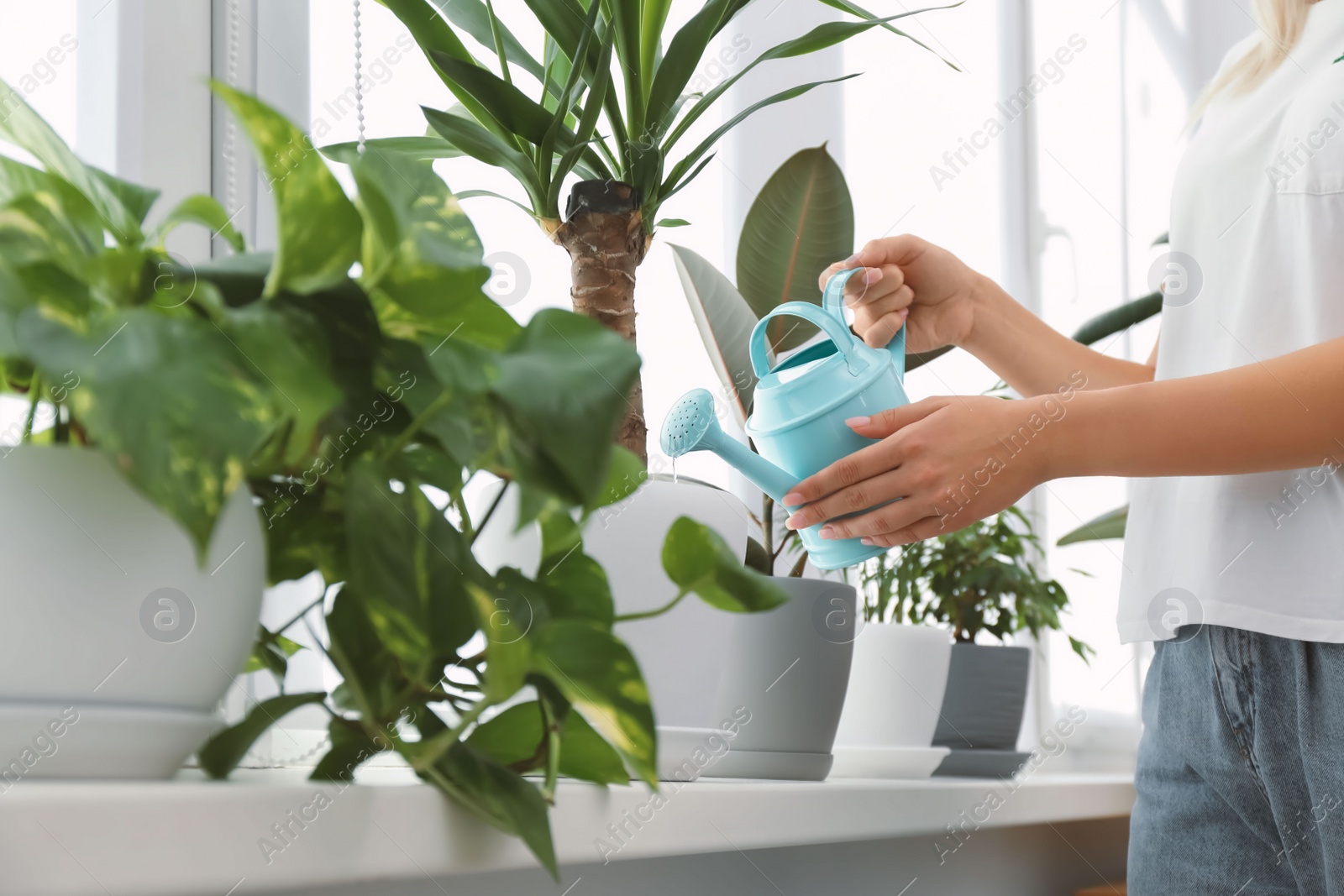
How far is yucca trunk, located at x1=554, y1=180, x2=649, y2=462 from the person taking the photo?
697mm

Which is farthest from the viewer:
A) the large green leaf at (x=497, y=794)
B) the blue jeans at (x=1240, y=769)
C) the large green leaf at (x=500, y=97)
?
the blue jeans at (x=1240, y=769)

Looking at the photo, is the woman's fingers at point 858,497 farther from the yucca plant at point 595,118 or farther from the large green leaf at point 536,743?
the large green leaf at point 536,743

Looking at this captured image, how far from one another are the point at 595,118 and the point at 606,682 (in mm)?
405

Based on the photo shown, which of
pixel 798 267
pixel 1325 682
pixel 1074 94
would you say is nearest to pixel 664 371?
pixel 798 267

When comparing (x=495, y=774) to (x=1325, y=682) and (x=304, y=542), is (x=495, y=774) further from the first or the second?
(x=1325, y=682)

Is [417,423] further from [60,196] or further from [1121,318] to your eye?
[1121,318]

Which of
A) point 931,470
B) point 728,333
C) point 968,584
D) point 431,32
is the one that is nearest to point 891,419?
point 931,470

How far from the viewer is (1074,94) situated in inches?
83.3

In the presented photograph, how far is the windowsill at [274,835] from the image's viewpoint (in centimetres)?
30

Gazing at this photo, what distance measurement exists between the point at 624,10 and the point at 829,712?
21.3 inches

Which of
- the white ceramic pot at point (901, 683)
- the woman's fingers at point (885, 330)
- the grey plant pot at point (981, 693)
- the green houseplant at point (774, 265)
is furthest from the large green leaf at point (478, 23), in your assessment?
the grey plant pot at point (981, 693)

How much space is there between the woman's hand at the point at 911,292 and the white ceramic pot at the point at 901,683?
300 mm

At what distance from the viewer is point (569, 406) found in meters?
0.30

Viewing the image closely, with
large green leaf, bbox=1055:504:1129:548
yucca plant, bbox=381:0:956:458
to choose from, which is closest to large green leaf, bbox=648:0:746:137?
yucca plant, bbox=381:0:956:458
